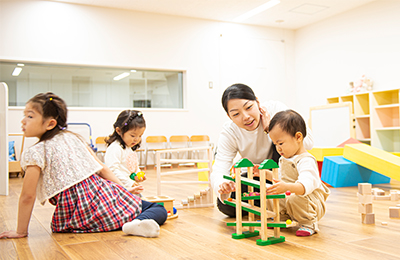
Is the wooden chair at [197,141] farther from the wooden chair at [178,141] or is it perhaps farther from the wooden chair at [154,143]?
the wooden chair at [154,143]

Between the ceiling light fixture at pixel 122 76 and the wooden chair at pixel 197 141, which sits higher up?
the ceiling light fixture at pixel 122 76

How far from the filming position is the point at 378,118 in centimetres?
588

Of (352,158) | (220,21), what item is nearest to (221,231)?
(352,158)

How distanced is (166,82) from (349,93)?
3262mm

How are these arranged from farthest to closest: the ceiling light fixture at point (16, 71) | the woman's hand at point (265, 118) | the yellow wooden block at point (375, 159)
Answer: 1. the ceiling light fixture at point (16, 71)
2. the yellow wooden block at point (375, 159)
3. the woman's hand at point (265, 118)

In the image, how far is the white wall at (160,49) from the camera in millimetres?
5848

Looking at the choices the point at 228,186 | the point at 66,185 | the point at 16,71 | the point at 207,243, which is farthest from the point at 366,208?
the point at 16,71

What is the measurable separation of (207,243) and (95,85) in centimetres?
527

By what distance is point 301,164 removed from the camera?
Answer: 1669mm

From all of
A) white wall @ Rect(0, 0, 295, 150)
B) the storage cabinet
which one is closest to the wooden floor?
the storage cabinet

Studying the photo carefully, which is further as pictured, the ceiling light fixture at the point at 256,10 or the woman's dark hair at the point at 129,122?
the ceiling light fixture at the point at 256,10

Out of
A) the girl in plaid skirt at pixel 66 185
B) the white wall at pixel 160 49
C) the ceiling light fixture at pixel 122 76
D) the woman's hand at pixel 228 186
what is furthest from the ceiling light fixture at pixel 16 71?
the woman's hand at pixel 228 186

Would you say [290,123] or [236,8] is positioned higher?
[236,8]

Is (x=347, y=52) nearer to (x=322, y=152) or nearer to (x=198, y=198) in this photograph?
(x=322, y=152)
